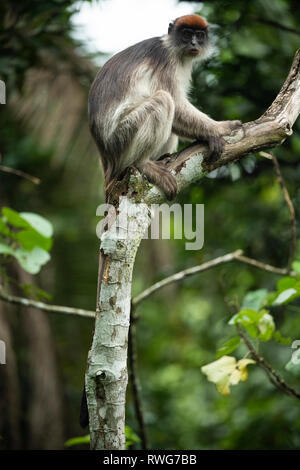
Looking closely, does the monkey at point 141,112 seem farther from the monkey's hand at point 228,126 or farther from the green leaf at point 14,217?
the green leaf at point 14,217

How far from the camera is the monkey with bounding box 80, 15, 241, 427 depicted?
3.62 m

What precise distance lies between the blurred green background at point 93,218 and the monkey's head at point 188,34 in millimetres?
577

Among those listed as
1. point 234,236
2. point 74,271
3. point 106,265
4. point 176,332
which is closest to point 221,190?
point 234,236

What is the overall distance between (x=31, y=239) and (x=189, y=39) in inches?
88.3

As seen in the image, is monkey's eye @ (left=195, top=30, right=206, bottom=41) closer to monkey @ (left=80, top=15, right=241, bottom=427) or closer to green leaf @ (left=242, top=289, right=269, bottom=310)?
monkey @ (left=80, top=15, right=241, bottom=427)

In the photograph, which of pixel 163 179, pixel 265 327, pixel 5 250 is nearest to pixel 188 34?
pixel 163 179

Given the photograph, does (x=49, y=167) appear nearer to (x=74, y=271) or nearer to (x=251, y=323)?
(x=74, y=271)

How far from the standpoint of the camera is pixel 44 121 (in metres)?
6.21

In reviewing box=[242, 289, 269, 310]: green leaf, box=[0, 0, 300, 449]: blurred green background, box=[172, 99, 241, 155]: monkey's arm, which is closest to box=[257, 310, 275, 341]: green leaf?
box=[242, 289, 269, 310]: green leaf

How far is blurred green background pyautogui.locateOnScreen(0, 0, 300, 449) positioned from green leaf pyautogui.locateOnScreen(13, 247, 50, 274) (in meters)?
1.53

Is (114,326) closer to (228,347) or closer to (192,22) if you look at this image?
(228,347)

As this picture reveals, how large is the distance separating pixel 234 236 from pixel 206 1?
2.61 metres

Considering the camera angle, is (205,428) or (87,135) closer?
(87,135)

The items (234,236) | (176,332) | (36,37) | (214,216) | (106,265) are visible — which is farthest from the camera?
(176,332)
